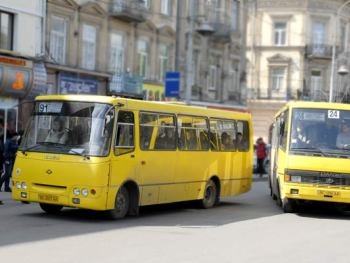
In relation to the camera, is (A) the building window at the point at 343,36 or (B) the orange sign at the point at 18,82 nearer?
(B) the orange sign at the point at 18,82

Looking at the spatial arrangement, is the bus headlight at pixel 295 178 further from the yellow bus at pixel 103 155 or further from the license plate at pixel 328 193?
the yellow bus at pixel 103 155

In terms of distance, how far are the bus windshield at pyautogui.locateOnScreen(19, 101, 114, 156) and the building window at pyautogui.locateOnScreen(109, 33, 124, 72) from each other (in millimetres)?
18085

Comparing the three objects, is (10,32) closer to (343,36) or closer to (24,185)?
(24,185)

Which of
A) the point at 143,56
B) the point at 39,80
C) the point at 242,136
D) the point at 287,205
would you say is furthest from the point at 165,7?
the point at 287,205

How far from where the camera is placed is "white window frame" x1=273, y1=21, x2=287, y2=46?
187 ft

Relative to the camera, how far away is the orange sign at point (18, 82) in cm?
2614

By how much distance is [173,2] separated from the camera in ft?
120

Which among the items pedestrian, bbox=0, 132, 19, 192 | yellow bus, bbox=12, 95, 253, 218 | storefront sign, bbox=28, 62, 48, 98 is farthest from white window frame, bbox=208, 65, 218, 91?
yellow bus, bbox=12, 95, 253, 218

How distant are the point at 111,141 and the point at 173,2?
947 inches

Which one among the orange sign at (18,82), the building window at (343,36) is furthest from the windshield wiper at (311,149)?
the building window at (343,36)

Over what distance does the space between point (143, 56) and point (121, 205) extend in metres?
20.9

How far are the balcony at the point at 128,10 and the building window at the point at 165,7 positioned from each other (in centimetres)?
269

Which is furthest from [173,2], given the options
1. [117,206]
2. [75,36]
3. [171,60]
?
[117,206]

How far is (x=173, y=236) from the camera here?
1240 centimetres
